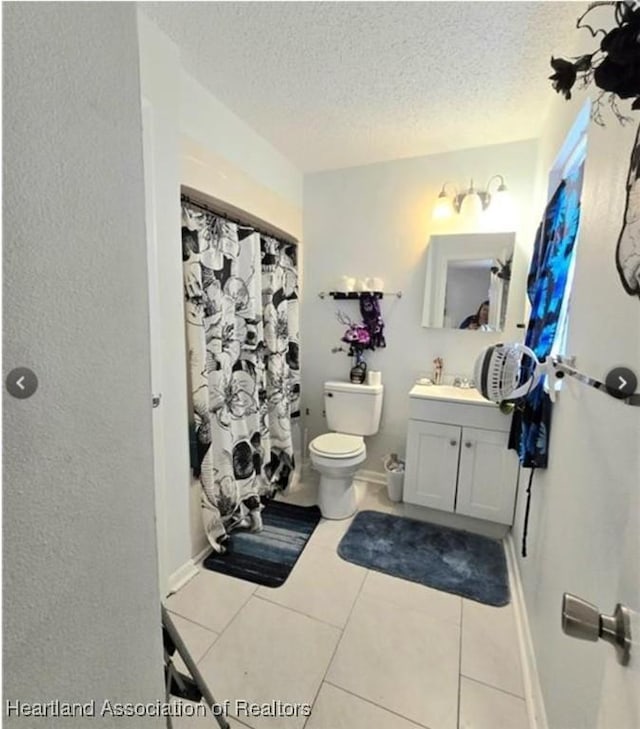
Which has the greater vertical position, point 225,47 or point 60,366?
point 225,47

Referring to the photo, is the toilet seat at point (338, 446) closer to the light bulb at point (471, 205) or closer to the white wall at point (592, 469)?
the white wall at point (592, 469)

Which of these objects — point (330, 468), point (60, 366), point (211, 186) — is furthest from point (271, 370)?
point (60, 366)

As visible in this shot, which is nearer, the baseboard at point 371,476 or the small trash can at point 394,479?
the small trash can at point 394,479

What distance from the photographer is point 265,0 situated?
1.28 m

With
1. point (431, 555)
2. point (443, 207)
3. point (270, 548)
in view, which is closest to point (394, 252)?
point (443, 207)

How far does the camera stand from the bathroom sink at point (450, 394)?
2.14 metres

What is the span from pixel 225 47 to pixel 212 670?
249 centimetres

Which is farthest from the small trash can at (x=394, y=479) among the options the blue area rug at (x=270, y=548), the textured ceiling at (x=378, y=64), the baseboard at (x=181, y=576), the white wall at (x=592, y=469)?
the textured ceiling at (x=378, y=64)

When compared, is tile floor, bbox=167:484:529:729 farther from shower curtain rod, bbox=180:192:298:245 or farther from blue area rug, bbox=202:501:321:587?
shower curtain rod, bbox=180:192:298:245

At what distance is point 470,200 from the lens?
2318mm

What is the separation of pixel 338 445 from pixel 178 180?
1.73 meters

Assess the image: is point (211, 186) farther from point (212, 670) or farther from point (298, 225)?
point (212, 670)

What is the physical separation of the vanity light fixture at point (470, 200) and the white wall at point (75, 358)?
2174mm

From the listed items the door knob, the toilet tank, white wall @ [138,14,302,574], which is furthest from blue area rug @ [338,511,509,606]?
the door knob
